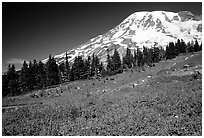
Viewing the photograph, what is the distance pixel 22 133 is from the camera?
901 centimetres

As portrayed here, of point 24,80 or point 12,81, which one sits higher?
point 24,80

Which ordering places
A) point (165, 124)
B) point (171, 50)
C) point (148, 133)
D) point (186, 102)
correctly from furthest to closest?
1. point (171, 50)
2. point (186, 102)
3. point (165, 124)
4. point (148, 133)

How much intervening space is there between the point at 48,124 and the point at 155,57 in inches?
3954

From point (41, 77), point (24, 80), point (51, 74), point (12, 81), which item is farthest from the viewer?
point (51, 74)

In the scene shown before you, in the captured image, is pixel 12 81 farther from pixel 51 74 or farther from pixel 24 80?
pixel 51 74

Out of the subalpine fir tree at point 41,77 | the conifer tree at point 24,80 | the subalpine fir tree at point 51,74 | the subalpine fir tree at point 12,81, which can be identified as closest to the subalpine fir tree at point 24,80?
the conifer tree at point 24,80

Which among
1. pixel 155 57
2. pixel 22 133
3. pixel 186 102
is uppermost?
pixel 155 57

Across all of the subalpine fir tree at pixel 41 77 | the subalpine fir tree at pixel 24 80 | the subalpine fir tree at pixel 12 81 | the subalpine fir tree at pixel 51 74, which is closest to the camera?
the subalpine fir tree at pixel 12 81

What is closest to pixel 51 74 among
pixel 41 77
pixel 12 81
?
pixel 41 77

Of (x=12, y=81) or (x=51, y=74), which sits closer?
(x=12, y=81)

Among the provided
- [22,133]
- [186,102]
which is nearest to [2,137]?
[22,133]

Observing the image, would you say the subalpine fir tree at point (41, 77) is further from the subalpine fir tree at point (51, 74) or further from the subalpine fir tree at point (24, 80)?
the subalpine fir tree at point (24, 80)

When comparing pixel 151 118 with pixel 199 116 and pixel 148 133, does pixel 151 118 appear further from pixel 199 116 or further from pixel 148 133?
pixel 199 116

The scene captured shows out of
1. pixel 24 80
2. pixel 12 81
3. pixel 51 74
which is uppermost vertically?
pixel 51 74
